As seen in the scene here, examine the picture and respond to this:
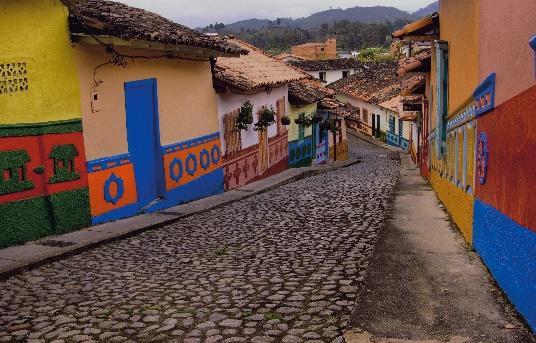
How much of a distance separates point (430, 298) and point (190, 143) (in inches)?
304

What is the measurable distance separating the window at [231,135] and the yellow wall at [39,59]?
18.3ft

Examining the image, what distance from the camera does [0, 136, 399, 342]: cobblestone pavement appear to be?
4.32m

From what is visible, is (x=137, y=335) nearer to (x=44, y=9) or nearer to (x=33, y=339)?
(x=33, y=339)

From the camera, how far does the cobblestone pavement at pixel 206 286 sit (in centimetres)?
432

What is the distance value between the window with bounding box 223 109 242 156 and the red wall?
8793 millimetres

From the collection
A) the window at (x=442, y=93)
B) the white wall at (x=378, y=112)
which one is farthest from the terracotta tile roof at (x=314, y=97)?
the window at (x=442, y=93)

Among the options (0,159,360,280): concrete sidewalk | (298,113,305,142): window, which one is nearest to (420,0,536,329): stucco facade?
(0,159,360,280): concrete sidewalk

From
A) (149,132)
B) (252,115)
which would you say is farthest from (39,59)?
(252,115)

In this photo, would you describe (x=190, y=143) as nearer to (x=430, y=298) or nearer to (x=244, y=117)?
(x=244, y=117)

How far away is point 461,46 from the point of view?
7293 millimetres

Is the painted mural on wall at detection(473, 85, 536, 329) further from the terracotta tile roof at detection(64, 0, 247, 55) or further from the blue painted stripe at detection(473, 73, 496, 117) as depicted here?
the terracotta tile roof at detection(64, 0, 247, 55)

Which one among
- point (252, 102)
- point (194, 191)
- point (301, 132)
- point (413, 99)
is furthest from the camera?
point (301, 132)

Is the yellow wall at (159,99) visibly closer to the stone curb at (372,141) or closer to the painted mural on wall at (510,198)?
the painted mural on wall at (510,198)

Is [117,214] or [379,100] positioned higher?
[379,100]
